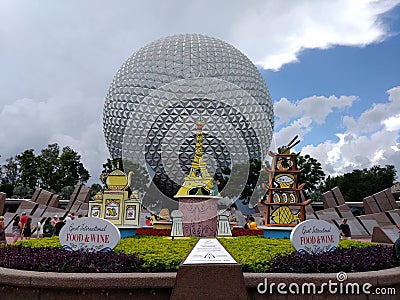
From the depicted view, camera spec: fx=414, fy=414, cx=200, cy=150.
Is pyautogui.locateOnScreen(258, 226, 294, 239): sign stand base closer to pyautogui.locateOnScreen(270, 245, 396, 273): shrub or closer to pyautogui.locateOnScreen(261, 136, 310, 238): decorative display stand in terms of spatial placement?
pyautogui.locateOnScreen(261, 136, 310, 238): decorative display stand

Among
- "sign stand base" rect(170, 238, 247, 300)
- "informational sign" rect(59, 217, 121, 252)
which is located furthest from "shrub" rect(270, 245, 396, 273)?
"informational sign" rect(59, 217, 121, 252)

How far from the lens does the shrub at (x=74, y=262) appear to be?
5.65 meters

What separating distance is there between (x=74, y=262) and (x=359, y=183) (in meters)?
43.4

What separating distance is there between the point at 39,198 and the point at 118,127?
8777 millimetres

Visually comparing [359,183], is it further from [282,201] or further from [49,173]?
[282,201]

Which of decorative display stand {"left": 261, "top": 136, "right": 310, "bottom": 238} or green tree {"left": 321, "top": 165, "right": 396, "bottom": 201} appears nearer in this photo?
decorative display stand {"left": 261, "top": 136, "right": 310, "bottom": 238}

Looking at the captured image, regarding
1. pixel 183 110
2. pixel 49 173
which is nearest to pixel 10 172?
pixel 49 173

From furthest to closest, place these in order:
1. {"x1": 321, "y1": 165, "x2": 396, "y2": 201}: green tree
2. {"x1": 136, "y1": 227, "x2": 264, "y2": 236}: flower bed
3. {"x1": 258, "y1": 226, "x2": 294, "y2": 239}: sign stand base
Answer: {"x1": 321, "y1": 165, "x2": 396, "y2": 201}: green tree < {"x1": 136, "y1": 227, "x2": 264, "y2": 236}: flower bed < {"x1": 258, "y1": 226, "x2": 294, "y2": 239}: sign stand base

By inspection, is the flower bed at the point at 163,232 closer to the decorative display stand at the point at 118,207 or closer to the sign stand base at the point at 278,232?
the decorative display stand at the point at 118,207

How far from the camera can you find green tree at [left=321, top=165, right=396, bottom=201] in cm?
4319

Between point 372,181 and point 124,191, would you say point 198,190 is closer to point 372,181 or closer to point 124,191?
point 124,191

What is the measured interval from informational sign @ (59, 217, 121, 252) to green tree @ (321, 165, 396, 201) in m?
39.0

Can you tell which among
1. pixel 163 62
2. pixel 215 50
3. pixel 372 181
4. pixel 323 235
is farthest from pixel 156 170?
pixel 372 181

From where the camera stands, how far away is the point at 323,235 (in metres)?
7.30
